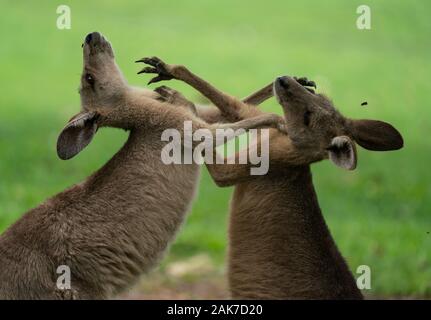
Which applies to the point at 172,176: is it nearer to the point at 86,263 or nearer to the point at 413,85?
the point at 86,263

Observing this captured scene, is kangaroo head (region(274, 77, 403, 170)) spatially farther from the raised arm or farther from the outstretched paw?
the outstretched paw

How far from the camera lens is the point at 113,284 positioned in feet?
21.4

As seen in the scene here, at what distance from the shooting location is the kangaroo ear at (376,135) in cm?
679

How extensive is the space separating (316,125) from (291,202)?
580mm

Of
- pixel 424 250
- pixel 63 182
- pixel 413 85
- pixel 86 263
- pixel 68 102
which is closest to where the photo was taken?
pixel 86 263

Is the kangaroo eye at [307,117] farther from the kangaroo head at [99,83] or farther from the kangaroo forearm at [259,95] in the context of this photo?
the kangaroo head at [99,83]

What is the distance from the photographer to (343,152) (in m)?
6.71

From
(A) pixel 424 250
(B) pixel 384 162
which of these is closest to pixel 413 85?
(B) pixel 384 162

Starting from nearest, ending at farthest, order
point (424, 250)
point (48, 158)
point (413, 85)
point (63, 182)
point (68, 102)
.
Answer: point (424, 250), point (63, 182), point (48, 158), point (68, 102), point (413, 85)

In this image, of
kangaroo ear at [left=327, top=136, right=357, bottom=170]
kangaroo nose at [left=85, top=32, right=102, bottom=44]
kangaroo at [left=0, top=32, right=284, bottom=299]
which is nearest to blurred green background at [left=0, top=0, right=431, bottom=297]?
kangaroo ear at [left=327, top=136, right=357, bottom=170]

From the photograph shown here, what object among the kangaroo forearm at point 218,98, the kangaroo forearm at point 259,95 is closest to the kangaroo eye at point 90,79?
the kangaroo forearm at point 218,98

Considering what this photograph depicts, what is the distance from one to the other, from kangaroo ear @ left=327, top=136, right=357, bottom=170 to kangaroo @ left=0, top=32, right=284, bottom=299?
1.91 ft

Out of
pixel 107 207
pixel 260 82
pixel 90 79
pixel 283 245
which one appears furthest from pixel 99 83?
pixel 260 82
